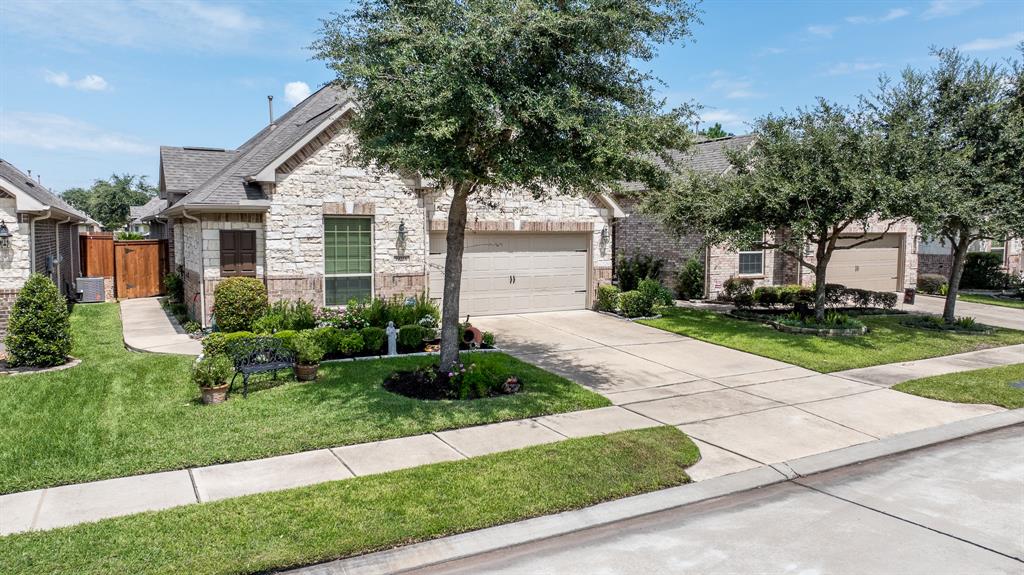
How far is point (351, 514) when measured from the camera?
5918 mm

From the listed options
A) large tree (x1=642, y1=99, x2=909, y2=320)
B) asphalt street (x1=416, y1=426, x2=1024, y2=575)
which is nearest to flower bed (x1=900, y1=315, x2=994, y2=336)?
large tree (x1=642, y1=99, x2=909, y2=320)

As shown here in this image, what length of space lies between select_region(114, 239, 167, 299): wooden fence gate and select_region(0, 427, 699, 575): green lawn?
19.5m

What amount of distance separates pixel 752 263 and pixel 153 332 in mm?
17701

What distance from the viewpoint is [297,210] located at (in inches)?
576

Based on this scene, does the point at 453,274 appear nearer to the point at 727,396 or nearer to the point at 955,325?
the point at 727,396

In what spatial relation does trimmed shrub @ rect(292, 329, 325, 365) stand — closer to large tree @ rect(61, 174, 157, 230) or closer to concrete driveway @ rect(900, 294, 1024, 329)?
concrete driveway @ rect(900, 294, 1024, 329)

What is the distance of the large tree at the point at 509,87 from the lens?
27.5ft

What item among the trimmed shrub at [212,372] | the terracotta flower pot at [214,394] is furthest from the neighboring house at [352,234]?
the terracotta flower pot at [214,394]

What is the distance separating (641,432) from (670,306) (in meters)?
11.5

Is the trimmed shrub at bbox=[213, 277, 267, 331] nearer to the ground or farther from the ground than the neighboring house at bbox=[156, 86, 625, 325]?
nearer to the ground

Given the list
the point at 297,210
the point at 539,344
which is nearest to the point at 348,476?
the point at 539,344

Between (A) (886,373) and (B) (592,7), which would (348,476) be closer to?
(B) (592,7)

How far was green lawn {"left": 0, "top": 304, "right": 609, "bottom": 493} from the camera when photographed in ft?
23.7

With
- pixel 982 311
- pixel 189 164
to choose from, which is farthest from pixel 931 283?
pixel 189 164
